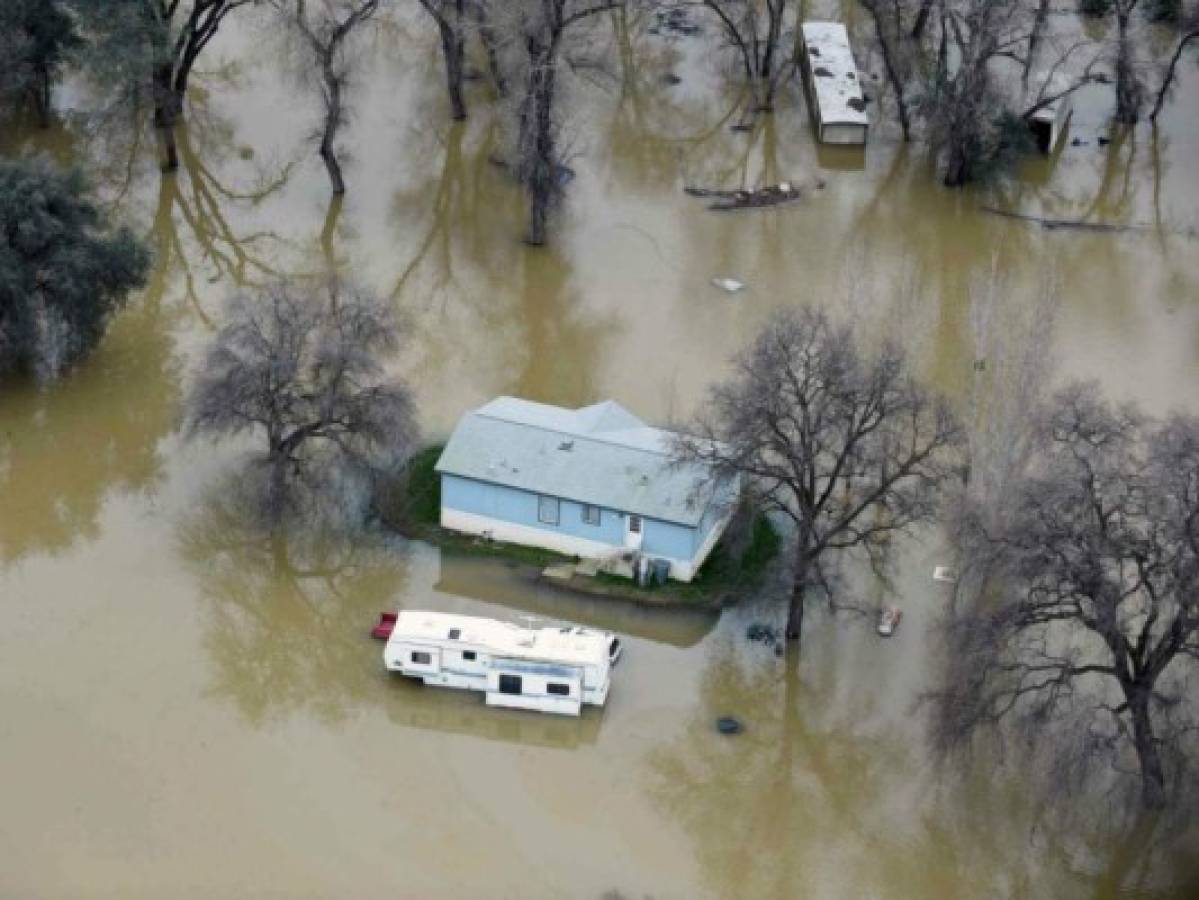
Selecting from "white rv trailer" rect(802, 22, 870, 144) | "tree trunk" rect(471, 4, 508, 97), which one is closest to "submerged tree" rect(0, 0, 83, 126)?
"tree trunk" rect(471, 4, 508, 97)

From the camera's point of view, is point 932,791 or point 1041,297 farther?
point 1041,297

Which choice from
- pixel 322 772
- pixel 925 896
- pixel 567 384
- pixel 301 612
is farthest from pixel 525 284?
pixel 925 896

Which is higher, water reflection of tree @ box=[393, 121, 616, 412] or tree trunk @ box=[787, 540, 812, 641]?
water reflection of tree @ box=[393, 121, 616, 412]

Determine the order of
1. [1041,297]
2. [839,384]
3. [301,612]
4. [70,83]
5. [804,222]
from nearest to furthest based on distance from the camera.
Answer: [839,384]
[301,612]
[1041,297]
[804,222]
[70,83]

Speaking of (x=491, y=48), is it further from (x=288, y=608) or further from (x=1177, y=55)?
(x=288, y=608)

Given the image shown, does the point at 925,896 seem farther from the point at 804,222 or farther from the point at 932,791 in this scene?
the point at 804,222

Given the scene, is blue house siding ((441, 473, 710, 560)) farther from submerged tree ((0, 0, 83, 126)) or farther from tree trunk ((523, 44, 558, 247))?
submerged tree ((0, 0, 83, 126))
